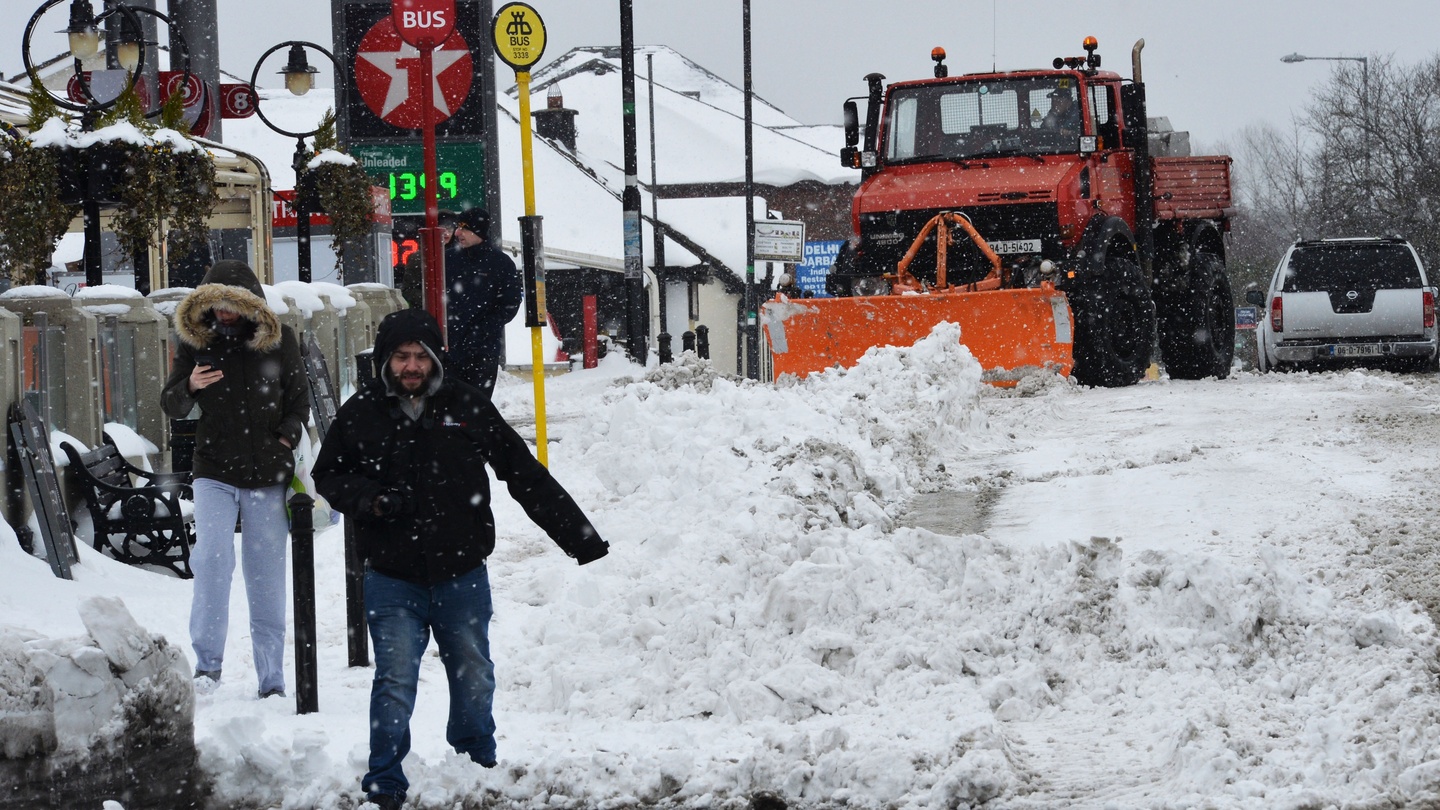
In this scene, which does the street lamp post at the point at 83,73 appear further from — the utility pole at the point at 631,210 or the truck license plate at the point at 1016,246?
the truck license plate at the point at 1016,246

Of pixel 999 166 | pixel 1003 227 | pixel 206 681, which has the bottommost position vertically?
pixel 206 681

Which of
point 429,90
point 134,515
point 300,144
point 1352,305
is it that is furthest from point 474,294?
point 1352,305

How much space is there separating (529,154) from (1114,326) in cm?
875


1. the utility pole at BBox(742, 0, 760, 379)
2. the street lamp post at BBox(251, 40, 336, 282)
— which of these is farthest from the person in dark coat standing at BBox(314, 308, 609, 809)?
the utility pole at BBox(742, 0, 760, 379)

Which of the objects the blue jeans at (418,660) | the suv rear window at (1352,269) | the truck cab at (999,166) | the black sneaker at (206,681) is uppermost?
the truck cab at (999,166)

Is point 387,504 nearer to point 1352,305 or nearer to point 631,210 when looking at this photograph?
point 631,210

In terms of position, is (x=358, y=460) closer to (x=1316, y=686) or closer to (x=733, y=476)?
(x=1316, y=686)

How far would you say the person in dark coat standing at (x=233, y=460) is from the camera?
631cm

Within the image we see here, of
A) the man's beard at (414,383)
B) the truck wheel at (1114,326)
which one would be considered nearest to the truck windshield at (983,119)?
the truck wheel at (1114,326)

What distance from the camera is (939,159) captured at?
55.9ft

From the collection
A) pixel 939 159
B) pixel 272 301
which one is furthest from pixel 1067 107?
pixel 272 301

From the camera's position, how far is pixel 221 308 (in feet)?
20.7

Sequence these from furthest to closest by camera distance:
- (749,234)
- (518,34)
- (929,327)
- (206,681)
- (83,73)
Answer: (749,234)
(929,327)
(83,73)
(518,34)
(206,681)

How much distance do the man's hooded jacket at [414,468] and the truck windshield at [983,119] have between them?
40.8ft
